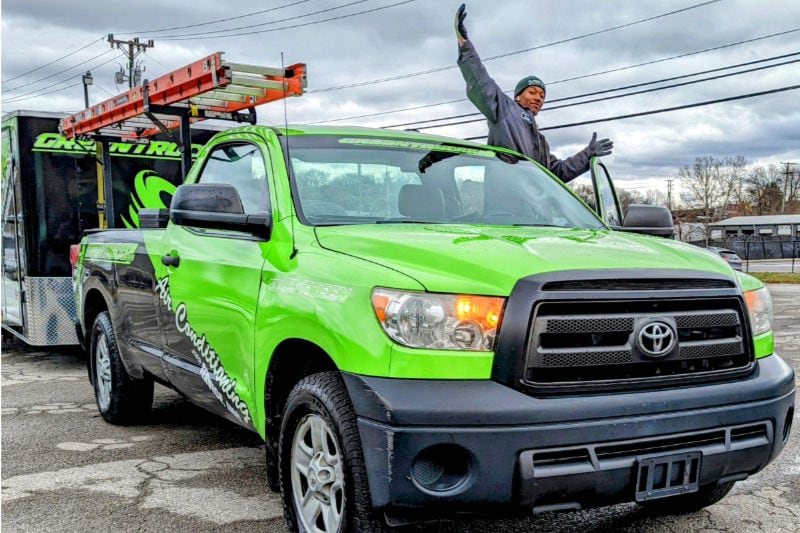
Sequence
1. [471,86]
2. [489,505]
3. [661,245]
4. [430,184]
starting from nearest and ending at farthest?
[489,505] → [661,245] → [430,184] → [471,86]

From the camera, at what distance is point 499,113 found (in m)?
6.27

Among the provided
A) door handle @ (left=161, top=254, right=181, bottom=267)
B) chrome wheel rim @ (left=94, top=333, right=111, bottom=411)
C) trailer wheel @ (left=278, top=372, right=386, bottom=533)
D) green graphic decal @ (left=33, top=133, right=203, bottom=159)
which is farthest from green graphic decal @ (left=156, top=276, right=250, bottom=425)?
green graphic decal @ (left=33, top=133, right=203, bottom=159)

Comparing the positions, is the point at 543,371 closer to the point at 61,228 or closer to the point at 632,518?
the point at 632,518

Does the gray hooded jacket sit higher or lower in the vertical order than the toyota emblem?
higher

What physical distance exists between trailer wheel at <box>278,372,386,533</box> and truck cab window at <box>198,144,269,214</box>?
118cm

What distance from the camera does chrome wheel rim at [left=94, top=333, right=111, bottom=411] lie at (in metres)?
5.80

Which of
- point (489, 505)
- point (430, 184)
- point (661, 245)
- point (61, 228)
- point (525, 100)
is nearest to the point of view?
point (489, 505)

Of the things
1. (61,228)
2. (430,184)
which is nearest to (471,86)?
(430,184)

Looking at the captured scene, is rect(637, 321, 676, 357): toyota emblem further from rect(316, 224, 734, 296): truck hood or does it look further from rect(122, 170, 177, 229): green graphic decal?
rect(122, 170, 177, 229): green graphic decal

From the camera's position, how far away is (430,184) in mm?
4273

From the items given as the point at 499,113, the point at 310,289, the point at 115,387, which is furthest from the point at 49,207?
the point at 310,289

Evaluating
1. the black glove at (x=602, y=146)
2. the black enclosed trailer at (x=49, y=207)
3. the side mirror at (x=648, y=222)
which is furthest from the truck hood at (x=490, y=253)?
the black enclosed trailer at (x=49, y=207)

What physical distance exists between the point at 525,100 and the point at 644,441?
447 cm

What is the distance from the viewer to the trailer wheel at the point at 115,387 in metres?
5.64
